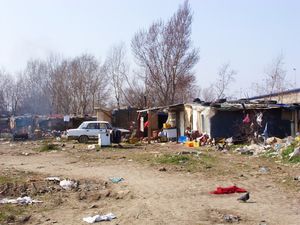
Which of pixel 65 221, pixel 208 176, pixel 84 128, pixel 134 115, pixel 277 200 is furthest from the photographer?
pixel 134 115

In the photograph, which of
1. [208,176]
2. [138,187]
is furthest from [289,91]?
[138,187]

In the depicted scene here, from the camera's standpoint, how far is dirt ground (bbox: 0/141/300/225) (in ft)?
29.6

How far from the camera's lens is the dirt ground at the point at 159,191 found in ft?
29.6

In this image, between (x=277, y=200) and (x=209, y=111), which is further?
(x=209, y=111)

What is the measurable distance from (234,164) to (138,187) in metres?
5.89

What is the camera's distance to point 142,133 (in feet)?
124

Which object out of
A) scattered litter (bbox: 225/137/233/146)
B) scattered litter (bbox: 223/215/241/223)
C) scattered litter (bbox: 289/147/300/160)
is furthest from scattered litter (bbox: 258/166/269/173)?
scattered litter (bbox: 225/137/233/146)

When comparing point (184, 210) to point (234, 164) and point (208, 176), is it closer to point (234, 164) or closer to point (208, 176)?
point (208, 176)

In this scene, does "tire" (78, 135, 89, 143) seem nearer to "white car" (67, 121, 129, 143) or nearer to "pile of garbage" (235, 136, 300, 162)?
"white car" (67, 121, 129, 143)

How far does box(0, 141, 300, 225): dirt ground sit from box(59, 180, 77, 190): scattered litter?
0.21 m

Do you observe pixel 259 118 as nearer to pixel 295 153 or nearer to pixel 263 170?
pixel 295 153

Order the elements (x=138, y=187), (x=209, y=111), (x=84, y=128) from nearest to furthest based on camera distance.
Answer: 1. (x=138, y=187)
2. (x=209, y=111)
3. (x=84, y=128)

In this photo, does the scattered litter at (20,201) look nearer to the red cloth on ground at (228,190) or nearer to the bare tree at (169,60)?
the red cloth on ground at (228,190)

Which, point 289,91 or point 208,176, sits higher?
point 289,91
